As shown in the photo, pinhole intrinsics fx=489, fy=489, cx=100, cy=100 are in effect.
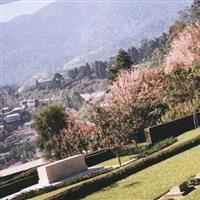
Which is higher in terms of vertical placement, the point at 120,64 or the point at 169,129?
the point at 120,64

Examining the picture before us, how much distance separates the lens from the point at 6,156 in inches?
5340

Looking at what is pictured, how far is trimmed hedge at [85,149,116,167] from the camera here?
29.7 meters

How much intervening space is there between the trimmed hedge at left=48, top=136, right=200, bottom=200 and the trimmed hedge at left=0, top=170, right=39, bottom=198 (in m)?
9.79

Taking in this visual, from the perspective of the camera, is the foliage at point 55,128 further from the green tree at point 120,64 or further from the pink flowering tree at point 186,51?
the pink flowering tree at point 186,51

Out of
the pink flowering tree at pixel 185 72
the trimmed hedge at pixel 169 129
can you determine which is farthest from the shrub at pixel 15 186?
the pink flowering tree at pixel 185 72

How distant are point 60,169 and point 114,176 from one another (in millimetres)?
9503

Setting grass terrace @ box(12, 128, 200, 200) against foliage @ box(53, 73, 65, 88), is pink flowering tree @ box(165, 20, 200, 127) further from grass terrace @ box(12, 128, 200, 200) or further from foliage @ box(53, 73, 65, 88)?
foliage @ box(53, 73, 65, 88)

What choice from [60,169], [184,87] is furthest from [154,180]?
[184,87]

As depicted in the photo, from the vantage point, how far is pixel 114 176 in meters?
17.0

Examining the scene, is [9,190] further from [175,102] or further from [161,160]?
[175,102]

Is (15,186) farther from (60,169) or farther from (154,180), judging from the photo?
(154,180)

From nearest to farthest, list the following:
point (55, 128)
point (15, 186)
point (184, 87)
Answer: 1. point (15, 186)
2. point (184, 87)
3. point (55, 128)

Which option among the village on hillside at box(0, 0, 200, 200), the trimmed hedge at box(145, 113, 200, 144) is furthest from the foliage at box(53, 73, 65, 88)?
the trimmed hedge at box(145, 113, 200, 144)

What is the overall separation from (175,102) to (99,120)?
11.5 metres
